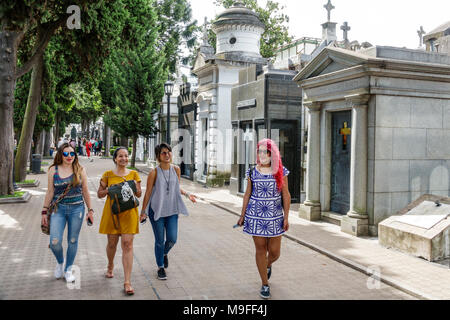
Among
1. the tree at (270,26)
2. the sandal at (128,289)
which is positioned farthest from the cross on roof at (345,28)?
the tree at (270,26)

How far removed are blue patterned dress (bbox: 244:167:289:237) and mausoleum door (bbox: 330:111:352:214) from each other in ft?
16.6

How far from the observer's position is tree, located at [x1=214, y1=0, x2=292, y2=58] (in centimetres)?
3972

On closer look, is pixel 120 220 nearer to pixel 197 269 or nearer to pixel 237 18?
pixel 197 269

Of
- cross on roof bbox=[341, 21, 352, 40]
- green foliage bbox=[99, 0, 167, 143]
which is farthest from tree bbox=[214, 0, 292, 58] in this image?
cross on roof bbox=[341, 21, 352, 40]

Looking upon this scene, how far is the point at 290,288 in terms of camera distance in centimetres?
558

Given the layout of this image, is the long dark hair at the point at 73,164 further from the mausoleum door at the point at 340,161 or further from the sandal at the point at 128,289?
the mausoleum door at the point at 340,161

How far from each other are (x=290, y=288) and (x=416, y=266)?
2.28 meters

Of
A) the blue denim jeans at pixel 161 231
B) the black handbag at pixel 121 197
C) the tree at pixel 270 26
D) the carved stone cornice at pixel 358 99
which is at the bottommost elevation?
the blue denim jeans at pixel 161 231

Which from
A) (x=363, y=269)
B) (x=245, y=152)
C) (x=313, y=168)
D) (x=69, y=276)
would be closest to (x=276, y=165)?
(x=363, y=269)

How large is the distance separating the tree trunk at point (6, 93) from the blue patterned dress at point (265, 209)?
1019 cm

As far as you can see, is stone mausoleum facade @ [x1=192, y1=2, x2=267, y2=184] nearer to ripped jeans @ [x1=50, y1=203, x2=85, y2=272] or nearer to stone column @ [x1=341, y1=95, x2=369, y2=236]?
stone column @ [x1=341, y1=95, x2=369, y2=236]

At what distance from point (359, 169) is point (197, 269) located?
4.15 meters

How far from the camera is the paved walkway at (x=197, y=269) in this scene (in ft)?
17.5

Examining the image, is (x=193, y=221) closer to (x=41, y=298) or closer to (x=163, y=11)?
(x=41, y=298)
